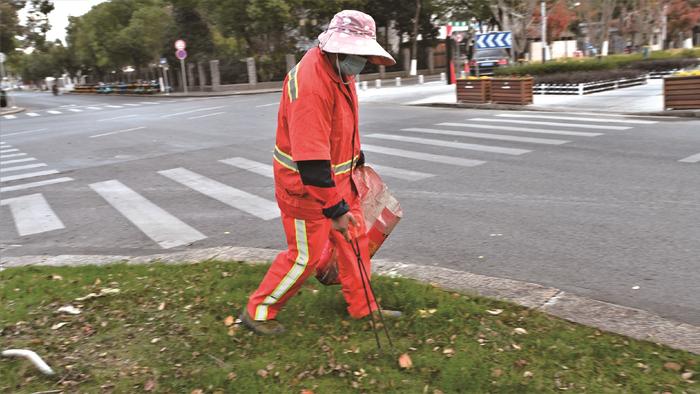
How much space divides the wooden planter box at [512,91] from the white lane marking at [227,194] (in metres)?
10.8

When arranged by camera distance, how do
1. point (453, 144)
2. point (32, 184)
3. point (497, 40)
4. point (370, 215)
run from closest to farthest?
point (370, 215) < point (32, 184) < point (453, 144) < point (497, 40)

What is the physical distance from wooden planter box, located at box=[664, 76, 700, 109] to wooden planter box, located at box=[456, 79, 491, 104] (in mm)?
5583

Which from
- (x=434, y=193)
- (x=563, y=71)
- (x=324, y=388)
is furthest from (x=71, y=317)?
(x=563, y=71)

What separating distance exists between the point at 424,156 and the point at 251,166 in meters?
3.02

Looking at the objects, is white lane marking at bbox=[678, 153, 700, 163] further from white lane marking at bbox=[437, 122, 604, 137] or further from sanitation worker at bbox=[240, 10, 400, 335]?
sanitation worker at bbox=[240, 10, 400, 335]

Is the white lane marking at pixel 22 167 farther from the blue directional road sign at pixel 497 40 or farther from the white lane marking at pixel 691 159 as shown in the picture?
the blue directional road sign at pixel 497 40

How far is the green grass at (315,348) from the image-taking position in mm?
3100

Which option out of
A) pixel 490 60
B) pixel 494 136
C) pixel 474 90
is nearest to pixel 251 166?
pixel 494 136

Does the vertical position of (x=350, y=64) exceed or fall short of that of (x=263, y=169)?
it exceeds it

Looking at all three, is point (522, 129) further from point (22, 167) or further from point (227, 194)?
point (22, 167)

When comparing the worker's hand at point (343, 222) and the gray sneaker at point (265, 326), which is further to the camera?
the gray sneaker at point (265, 326)

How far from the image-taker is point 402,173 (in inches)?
369

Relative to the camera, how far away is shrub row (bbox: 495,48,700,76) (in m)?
22.9

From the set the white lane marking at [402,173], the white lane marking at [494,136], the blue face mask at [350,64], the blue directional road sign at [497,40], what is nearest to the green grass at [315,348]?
the blue face mask at [350,64]
